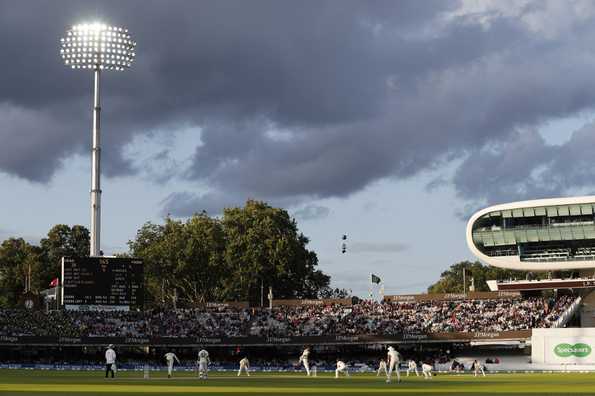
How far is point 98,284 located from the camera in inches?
3506

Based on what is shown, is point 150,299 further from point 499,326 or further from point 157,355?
point 499,326

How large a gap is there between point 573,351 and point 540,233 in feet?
80.7

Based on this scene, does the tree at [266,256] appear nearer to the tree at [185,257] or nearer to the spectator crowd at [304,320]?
the tree at [185,257]

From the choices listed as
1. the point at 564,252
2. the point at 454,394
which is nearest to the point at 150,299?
the point at 564,252

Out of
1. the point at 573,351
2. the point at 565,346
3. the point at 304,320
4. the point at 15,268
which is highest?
Result: the point at 15,268

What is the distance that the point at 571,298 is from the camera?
339 feet

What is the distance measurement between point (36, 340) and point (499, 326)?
1750 inches

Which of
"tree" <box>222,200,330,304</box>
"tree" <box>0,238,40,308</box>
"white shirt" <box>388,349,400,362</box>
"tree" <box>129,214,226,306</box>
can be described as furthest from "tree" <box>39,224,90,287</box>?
"white shirt" <box>388,349,400,362</box>

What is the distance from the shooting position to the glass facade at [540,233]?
351 feet

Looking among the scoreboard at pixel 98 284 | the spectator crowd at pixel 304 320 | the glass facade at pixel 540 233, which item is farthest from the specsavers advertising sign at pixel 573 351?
the scoreboard at pixel 98 284

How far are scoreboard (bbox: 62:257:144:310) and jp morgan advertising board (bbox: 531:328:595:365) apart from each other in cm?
3522

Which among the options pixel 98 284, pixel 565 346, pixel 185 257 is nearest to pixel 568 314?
pixel 565 346

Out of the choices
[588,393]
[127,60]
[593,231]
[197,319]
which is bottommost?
[588,393]

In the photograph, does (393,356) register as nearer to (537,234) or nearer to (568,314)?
(568,314)
